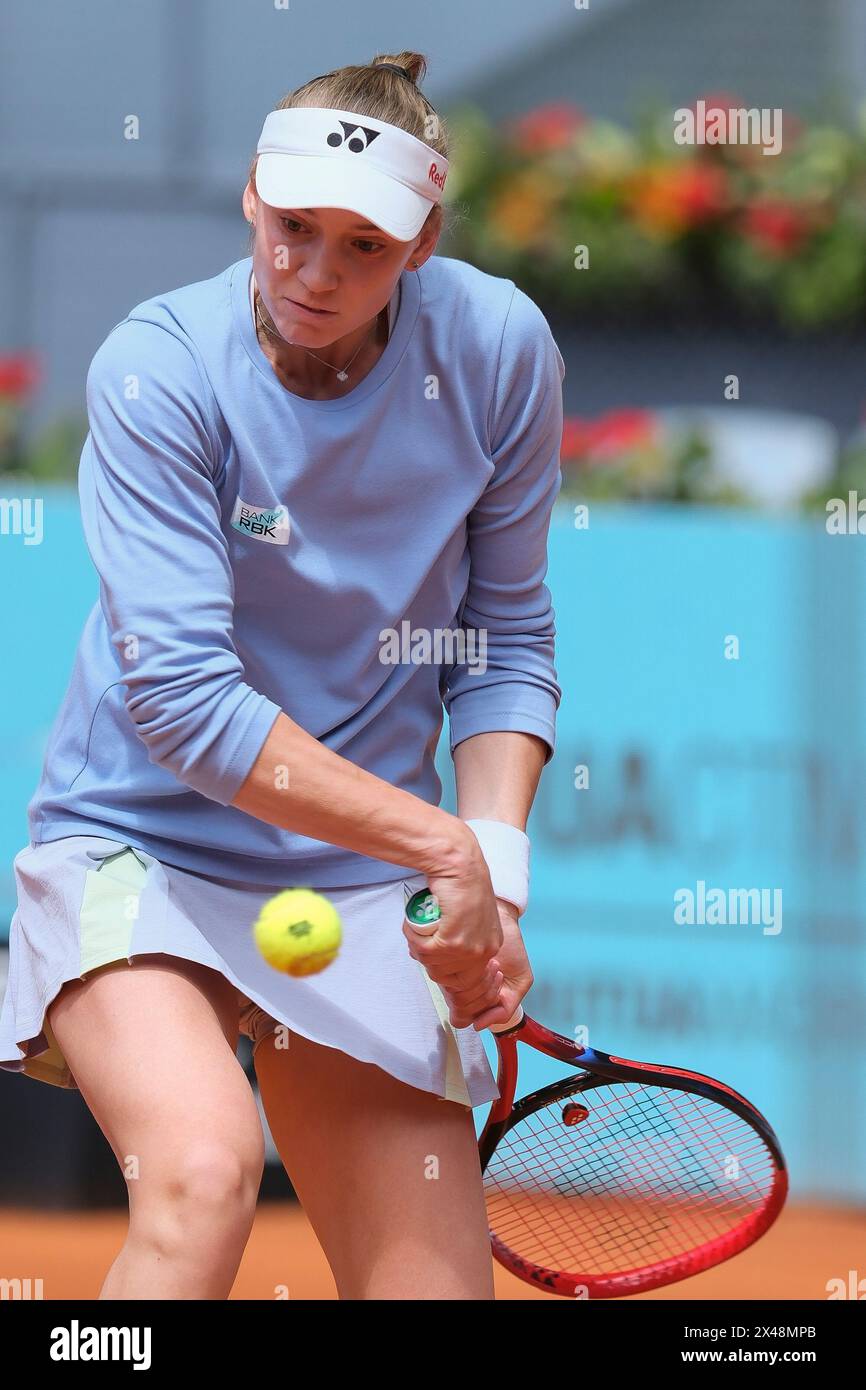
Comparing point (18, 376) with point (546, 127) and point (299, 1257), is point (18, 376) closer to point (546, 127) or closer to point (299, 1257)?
point (546, 127)

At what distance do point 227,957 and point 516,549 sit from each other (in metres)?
0.48

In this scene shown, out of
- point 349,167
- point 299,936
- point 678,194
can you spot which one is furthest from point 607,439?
point 299,936

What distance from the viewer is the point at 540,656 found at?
1.78 metres

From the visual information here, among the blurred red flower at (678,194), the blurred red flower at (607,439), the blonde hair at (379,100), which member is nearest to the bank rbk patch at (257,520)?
the blonde hair at (379,100)

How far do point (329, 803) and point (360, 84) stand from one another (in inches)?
25.0

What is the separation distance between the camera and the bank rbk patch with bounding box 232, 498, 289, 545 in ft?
5.04

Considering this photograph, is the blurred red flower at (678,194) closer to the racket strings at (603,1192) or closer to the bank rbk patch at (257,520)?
the racket strings at (603,1192)

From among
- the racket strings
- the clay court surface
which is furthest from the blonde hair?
the clay court surface

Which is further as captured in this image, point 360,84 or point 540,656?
point 540,656

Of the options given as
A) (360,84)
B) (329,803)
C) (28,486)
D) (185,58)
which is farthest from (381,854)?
(185,58)

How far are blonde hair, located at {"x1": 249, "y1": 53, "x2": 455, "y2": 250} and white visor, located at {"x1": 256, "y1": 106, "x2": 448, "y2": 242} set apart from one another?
16 mm

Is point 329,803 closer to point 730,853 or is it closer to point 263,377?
point 263,377

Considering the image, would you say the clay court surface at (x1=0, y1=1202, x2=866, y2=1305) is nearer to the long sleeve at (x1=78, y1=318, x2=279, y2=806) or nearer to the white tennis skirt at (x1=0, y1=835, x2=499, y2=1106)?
the white tennis skirt at (x1=0, y1=835, x2=499, y2=1106)

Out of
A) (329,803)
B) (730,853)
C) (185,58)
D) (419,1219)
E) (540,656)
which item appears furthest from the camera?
(185,58)
